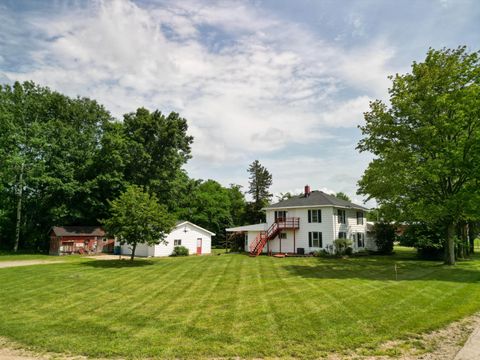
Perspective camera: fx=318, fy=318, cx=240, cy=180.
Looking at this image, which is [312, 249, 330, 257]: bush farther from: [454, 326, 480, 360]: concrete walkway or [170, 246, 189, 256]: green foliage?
[454, 326, 480, 360]: concrete walkway

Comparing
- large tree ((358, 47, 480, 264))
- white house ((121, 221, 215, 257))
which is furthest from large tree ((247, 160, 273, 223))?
large tree ((358, 47, 480, 264))

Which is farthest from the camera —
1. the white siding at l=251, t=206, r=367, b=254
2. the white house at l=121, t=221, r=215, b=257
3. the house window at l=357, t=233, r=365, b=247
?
the house window at l=357, t=233, r=365, b=247

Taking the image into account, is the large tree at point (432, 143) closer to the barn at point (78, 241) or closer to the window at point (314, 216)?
the window at point (314, 216)

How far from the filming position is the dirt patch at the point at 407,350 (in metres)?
6.82

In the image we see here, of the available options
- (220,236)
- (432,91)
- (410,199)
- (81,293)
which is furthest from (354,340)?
(220,236)

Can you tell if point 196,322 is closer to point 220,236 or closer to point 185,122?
point 185,122

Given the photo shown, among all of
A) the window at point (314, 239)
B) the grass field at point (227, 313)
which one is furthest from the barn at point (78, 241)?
the window at point (314, 239)

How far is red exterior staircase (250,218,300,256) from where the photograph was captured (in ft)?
112

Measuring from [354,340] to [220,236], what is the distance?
51.1 metres

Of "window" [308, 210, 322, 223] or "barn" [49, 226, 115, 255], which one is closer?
"window" [308, 210, 322, 223]

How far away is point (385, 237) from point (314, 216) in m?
9.92

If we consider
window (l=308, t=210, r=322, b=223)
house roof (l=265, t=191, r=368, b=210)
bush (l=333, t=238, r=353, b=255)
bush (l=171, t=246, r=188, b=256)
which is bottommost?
bush (l=171, t=246, r=188, b=256)

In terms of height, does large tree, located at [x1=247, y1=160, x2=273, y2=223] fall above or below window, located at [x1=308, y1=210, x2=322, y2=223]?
above

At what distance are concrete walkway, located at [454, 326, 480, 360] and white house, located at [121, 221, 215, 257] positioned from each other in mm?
28963
